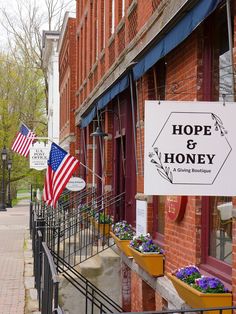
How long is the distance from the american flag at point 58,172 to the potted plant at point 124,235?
1.45 metres

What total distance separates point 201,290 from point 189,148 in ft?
5.18

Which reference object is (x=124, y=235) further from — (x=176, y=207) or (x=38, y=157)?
(x=38, y=157)

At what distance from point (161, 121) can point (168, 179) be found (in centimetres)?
44

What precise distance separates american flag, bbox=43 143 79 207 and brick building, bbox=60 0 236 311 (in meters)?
1.13

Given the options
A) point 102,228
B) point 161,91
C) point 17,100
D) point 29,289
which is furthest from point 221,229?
point 17,100

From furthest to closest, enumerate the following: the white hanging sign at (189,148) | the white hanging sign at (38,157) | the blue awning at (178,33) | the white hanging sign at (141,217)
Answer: the white hanging sign at (38,157) < the white hanging sign at (141,217) < the blue awning at (178,33) < the white hanging sign at (189,148)

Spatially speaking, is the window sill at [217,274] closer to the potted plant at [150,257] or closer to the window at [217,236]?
the window at [217,236]

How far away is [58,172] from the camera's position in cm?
1155

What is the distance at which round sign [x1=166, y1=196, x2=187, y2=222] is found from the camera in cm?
675

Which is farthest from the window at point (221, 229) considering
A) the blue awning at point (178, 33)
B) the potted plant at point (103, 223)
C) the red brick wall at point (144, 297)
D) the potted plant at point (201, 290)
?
the potted plant at point (103, 223)

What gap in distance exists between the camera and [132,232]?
10.2 meters

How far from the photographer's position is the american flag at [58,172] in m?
11.3

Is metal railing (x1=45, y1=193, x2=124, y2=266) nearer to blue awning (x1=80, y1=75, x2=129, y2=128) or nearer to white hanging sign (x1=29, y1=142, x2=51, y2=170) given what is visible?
blue awning (x1=80, y1=75, x2=129, y2=128)

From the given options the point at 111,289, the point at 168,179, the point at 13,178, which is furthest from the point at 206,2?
the point at 13,178
